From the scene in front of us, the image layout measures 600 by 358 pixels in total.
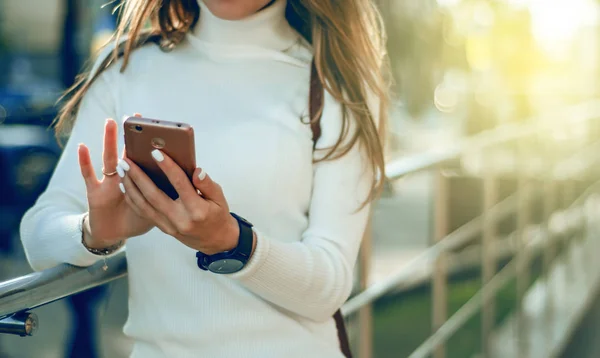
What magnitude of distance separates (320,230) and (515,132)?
2.83m

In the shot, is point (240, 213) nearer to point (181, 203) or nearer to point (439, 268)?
point (181, 203)

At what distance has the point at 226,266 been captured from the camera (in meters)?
1.40

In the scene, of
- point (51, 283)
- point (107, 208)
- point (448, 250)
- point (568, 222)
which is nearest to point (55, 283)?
point (51, 283)

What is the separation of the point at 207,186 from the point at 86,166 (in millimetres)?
197

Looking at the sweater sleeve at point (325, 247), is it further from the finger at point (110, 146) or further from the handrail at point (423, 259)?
the handrail at point (423, 259)

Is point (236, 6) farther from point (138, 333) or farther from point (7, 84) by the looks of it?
point (7, 84)

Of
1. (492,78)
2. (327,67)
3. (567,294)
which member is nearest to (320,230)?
(327,67)

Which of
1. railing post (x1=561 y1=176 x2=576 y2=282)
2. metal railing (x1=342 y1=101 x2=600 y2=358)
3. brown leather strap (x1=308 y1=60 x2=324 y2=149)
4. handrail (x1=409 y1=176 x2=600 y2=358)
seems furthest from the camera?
railing post (x1=561 y1=176 x2=576 y2=282)

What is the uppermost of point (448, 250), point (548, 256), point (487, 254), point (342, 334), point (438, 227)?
point (342, 334)

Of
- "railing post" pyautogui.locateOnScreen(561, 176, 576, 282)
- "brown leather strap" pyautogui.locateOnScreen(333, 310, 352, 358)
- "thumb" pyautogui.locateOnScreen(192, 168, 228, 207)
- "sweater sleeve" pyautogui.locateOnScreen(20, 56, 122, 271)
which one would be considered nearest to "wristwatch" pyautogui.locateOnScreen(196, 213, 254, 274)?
"thumb" pyautogui.locateOnScreen(192, 168, 228, 207)

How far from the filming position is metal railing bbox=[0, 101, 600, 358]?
1.41m

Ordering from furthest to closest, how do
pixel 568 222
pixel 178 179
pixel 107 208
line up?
1. pixel 568 222
2. pixel 107 208
3. pixel 178 179

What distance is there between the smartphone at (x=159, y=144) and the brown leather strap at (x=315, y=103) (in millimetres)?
398

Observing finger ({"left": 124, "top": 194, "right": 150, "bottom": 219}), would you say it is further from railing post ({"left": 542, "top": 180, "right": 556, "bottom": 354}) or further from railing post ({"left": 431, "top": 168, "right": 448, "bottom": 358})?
railing post ({"left": 542, "top": 180, "right": 556, "bottom": 354})
